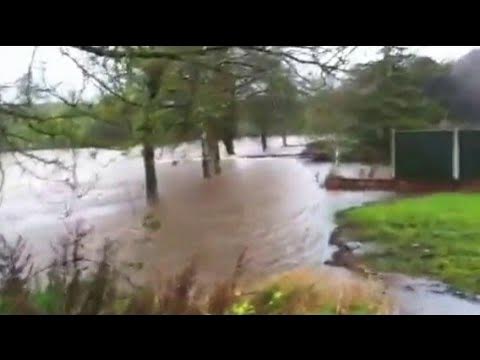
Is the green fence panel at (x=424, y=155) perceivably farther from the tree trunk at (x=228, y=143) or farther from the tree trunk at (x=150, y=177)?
the tree trunk at (x=150, y=177)

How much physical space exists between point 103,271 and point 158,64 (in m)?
0.90

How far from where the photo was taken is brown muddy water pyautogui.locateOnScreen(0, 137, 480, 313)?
341 centimetres

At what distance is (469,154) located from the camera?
3.44m

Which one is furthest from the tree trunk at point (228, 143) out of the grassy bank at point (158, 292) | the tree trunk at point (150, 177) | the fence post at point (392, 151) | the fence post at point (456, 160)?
the fence post at point (456, 160)

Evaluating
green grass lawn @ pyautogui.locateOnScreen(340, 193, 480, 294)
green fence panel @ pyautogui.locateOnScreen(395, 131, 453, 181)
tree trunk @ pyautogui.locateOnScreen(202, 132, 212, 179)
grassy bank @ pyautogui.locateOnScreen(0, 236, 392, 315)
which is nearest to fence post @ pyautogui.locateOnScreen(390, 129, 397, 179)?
green fence panel @ pyautogui.locateOnScreen(395, 131, 453, 181)

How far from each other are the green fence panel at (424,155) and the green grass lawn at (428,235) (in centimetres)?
10

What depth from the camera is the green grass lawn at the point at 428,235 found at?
3387mm

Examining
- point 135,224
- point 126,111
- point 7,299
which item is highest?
point 126,111

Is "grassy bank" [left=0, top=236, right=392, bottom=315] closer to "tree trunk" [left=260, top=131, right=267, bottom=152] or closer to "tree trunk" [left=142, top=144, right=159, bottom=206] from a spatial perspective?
"tree trunk" [left=142, top=144, right=159, bottom=206]

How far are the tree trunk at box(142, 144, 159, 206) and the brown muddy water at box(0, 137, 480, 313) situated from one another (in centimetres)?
2
